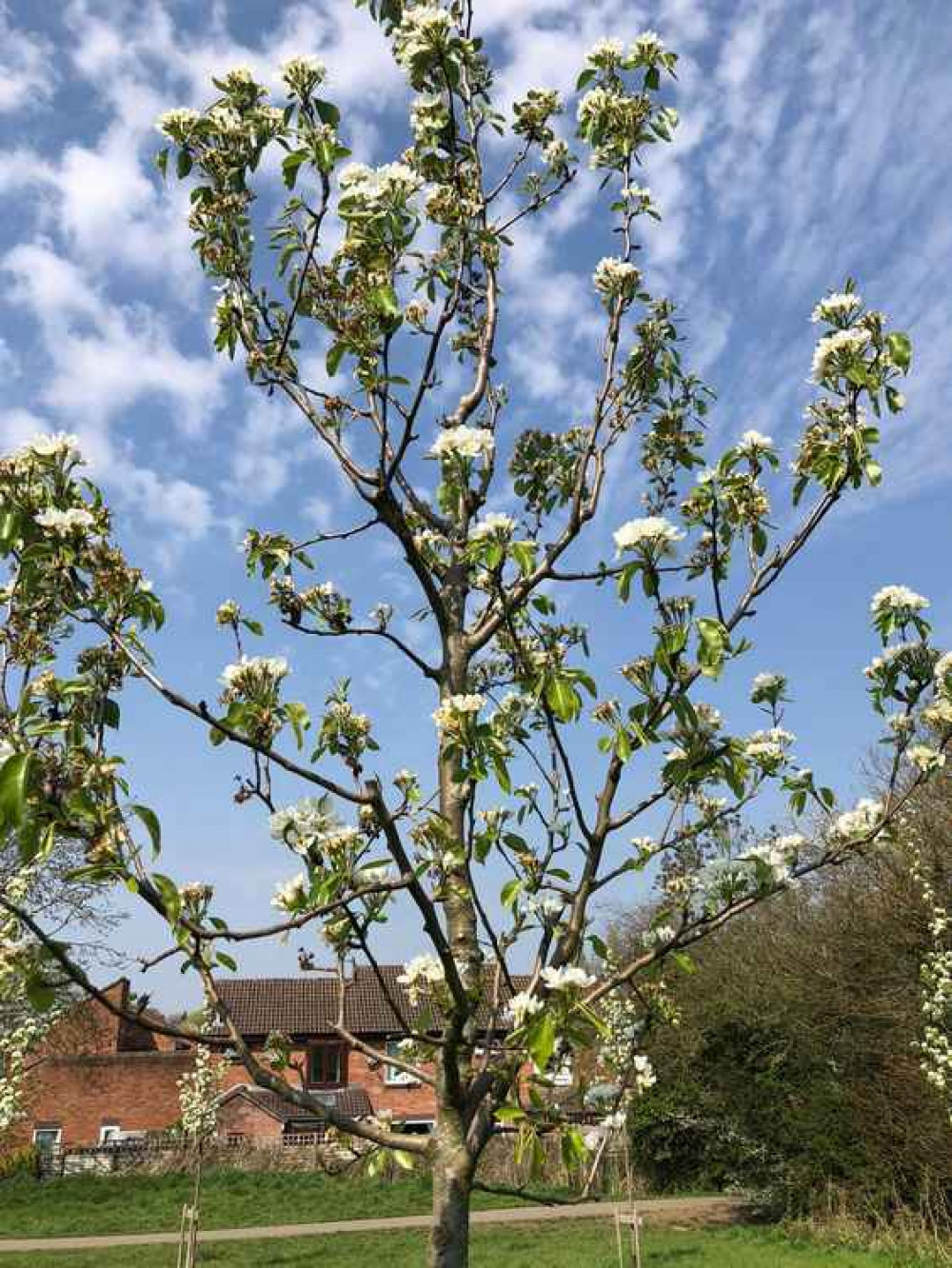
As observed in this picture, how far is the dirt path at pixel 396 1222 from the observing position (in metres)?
14.2

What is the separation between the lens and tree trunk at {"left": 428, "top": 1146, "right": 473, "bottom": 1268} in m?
2.01

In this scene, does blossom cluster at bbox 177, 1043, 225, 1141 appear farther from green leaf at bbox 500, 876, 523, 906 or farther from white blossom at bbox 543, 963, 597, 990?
white blossom at bbox 543, 963, 597, 990

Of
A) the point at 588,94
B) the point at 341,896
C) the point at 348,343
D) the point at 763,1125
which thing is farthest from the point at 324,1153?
the point at 763,1125

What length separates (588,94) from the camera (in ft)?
9.96

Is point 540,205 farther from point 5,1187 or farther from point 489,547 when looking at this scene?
point 5,1187

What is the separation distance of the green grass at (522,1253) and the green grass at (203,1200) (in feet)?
8.62

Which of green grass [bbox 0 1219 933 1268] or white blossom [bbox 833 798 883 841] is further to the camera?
green grass [bbox 0 1219 933 1268]

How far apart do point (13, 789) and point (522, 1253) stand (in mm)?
13391

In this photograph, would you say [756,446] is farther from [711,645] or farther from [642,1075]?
[642,1075]

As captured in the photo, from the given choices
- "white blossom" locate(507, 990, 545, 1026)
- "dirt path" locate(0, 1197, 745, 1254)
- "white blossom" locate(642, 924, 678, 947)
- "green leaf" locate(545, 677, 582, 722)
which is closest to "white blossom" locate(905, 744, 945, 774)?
"white blossom" locate(642, 924, 678, 947)

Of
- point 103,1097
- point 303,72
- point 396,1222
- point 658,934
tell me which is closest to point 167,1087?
point 103,1097

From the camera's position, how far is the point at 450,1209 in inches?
80.4

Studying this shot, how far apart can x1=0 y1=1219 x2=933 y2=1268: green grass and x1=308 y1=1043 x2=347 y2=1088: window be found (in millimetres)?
15841

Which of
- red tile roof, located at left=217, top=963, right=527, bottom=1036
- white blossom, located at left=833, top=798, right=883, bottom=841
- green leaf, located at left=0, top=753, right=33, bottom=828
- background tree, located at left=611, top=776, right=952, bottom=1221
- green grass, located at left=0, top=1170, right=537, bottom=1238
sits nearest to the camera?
green leaf, located at left=0, top=753, right=33, bottom=828
